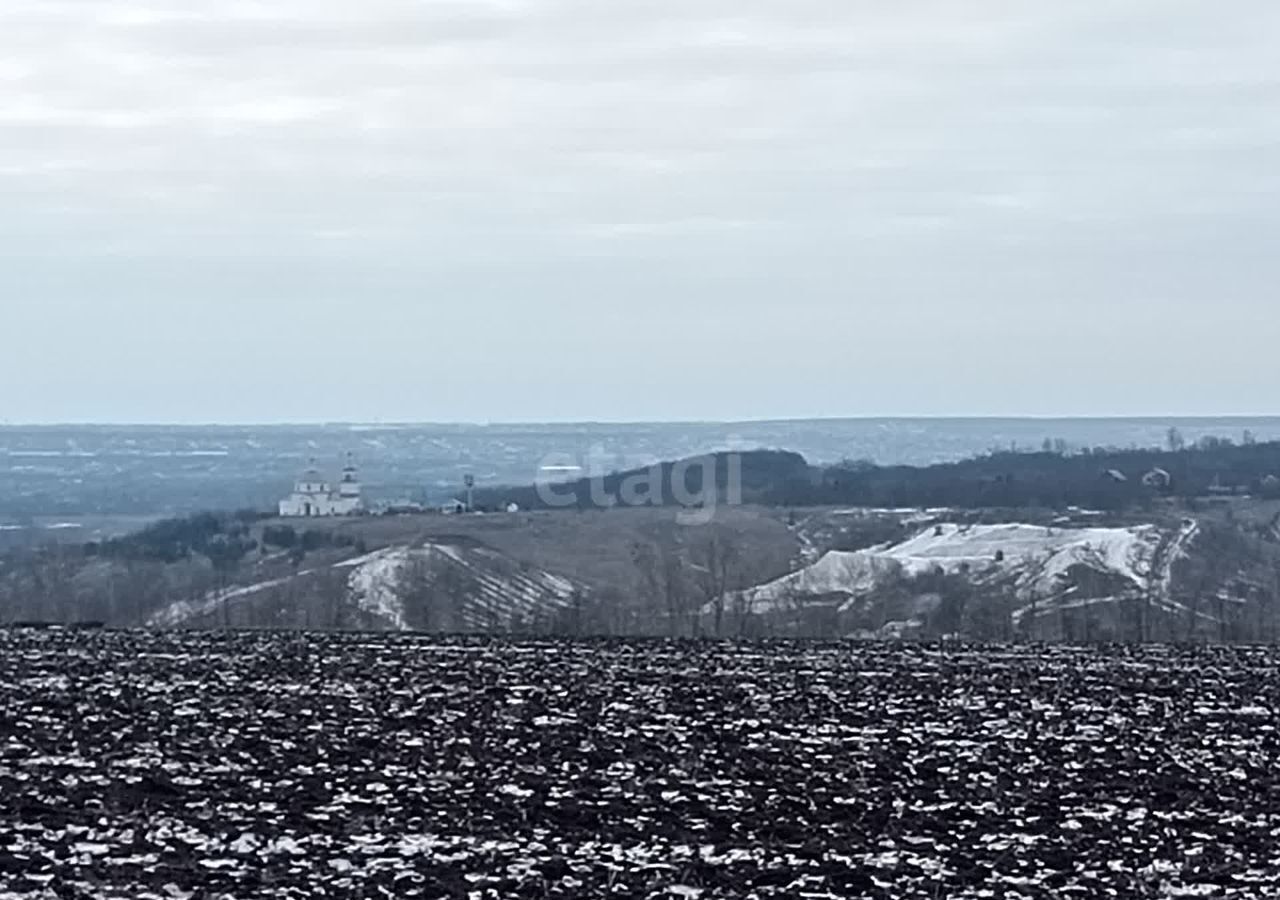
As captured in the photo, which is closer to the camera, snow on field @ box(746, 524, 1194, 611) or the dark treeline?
snow on field @ box(746, 524, 1194, 611)

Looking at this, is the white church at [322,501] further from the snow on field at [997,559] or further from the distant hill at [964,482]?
the snow on field at [997,559]

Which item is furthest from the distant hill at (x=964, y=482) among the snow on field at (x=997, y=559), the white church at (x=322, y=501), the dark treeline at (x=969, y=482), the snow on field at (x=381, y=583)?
A: the snow on field at (x=381, y=583)

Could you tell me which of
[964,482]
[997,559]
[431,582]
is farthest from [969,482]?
[431,582]

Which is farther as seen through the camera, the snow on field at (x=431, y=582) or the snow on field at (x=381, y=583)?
the snow on field at (x=381, y=583)

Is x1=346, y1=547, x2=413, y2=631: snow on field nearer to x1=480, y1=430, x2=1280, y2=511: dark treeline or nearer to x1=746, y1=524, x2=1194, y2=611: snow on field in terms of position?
x1=746, y1=524, x2=1194, y2=611: snow on field

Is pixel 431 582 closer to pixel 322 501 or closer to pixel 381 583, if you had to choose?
pixel 381 583

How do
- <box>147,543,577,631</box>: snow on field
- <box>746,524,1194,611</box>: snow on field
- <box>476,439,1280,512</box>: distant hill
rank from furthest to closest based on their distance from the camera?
<box>476,439,1280,512</box>: distant hill < <box>746,524,1194,611</box>: snow on field < <box>147,543,577,631</box>: snow on field

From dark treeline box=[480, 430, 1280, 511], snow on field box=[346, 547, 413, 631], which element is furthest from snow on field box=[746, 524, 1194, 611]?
snow on field box=[346, 547, 413, 631]

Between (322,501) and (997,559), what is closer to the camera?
(997,559)
